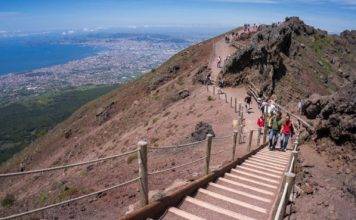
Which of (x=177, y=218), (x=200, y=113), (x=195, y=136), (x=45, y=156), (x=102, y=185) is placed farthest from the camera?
(x=45, y=156)

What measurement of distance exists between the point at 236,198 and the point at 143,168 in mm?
3309

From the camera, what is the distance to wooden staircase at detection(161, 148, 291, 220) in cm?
799

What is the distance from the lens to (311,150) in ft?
58.2

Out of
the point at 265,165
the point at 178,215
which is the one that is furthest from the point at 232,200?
the point at 265,165

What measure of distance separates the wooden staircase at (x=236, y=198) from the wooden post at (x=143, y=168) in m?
0.63

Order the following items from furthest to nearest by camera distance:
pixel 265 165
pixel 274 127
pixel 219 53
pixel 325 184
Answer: pixel 219 53, pixel 274 127, pixel 265 165, pixel 325 184

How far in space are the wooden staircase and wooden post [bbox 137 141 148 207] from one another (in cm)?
63

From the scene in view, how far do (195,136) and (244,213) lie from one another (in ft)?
57.3

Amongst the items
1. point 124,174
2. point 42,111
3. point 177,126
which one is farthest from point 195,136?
point 42,111

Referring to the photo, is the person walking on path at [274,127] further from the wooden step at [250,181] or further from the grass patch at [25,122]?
the grass patch at [25,122]

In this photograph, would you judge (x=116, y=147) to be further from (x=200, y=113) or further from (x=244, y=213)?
(x=244, y=213)

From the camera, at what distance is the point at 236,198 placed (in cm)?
956

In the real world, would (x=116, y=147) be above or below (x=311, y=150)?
below

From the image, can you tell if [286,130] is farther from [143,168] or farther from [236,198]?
[143,168]
